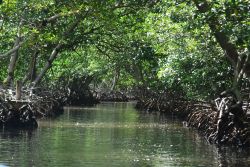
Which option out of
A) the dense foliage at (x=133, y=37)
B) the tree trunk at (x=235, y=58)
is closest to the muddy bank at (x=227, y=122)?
the tree trunk at (x=235, y=58)

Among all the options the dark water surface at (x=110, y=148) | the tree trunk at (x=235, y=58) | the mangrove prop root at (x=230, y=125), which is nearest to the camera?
the dark water surface at (x=110, y=148)

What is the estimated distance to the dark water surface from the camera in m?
13.0

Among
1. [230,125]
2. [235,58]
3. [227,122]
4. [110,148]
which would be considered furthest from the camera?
[227,122]

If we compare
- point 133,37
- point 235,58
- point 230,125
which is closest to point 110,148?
point 230,125

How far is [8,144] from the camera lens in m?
15.6

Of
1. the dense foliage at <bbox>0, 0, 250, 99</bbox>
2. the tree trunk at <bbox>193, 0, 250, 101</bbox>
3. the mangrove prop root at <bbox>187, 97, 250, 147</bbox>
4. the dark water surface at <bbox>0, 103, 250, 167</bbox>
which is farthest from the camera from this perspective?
the dense foliage at <bbox>0, 0, 250, 99</bbox>

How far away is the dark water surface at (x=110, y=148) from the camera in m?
13.0

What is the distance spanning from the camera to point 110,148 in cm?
1538

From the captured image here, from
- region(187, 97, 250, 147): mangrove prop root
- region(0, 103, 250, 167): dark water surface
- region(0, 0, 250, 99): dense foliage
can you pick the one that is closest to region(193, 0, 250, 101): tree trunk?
region(0, 0, 250, 99): dense foliage

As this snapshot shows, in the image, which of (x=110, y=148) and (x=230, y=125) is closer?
(x=110, y=148)

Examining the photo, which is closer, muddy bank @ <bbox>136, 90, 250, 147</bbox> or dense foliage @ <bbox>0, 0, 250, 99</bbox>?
muddy bank @ <bbox>136, 90, 250, 147</bbox>

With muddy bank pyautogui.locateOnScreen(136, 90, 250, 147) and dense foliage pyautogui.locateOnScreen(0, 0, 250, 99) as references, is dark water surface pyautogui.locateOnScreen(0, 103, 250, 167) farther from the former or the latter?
dense foliage pyautogui.locateOnScreen(0, 0, 250, 99)

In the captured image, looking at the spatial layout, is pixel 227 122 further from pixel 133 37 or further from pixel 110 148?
pixel 133 37

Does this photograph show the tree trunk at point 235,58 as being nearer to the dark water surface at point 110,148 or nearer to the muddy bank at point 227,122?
the muddy bank at point 227,122
